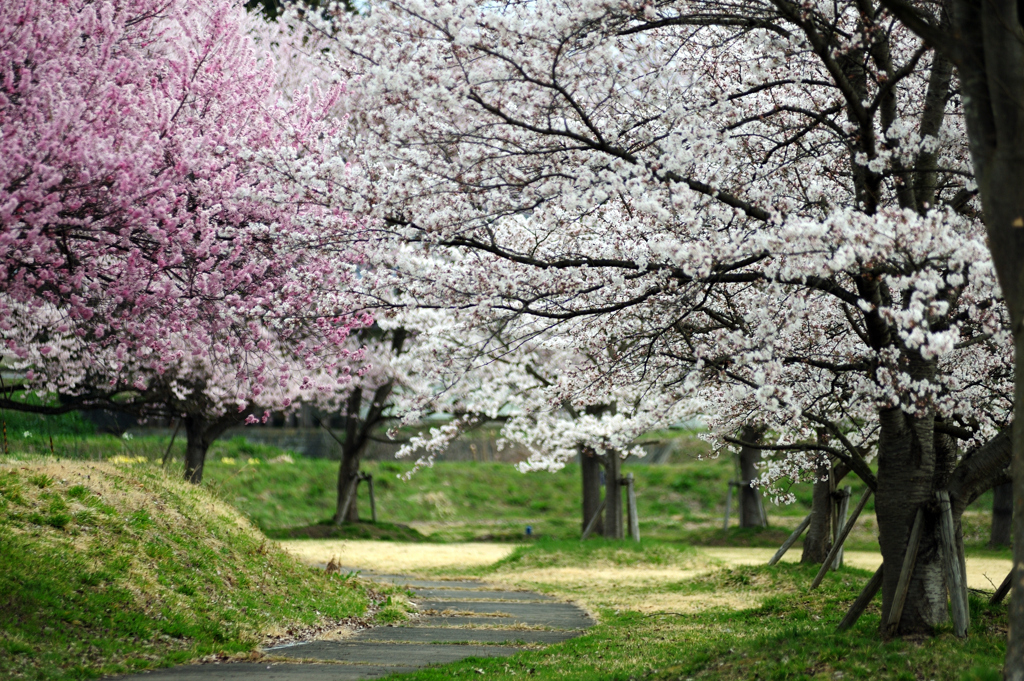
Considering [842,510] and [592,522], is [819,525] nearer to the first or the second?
[842,510]

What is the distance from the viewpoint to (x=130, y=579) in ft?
29.4

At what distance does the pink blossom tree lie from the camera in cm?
711

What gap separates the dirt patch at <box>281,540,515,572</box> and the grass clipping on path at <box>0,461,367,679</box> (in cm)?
603

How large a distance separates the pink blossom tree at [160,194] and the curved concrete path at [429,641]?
108 inches

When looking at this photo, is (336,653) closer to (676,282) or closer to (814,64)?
(676,282)

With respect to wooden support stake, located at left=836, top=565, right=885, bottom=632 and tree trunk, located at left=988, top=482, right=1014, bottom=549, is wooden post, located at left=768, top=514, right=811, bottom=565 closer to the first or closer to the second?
wooden support stake, located at left=836, top=565, right=885, bottom=632

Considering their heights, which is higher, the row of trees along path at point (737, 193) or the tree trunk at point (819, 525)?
the row of trees along path at point (737, 193)

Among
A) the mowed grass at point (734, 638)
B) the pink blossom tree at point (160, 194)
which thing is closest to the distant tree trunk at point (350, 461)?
the mowed grass at point (734, 638)

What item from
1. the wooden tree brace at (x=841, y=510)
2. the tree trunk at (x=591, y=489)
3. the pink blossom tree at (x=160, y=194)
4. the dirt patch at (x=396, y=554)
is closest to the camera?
the pink blossom tree at (x=160, y=194)

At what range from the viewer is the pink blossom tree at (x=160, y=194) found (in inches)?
280

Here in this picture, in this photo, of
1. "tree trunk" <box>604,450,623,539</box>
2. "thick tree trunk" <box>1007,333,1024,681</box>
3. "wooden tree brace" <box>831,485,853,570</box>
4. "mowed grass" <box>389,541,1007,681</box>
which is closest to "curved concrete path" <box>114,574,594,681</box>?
"mowed grass" <box>389,541,1007,681</box>

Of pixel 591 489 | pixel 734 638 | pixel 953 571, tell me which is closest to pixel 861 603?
pixel 953 571

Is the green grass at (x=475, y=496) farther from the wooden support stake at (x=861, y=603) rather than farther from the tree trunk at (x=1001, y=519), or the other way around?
the wooden support stake at (x=861, y=603)

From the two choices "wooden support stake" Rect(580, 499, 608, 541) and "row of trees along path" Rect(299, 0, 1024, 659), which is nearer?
"row of trees along path" Rect(299, 0, 1024, 659)
